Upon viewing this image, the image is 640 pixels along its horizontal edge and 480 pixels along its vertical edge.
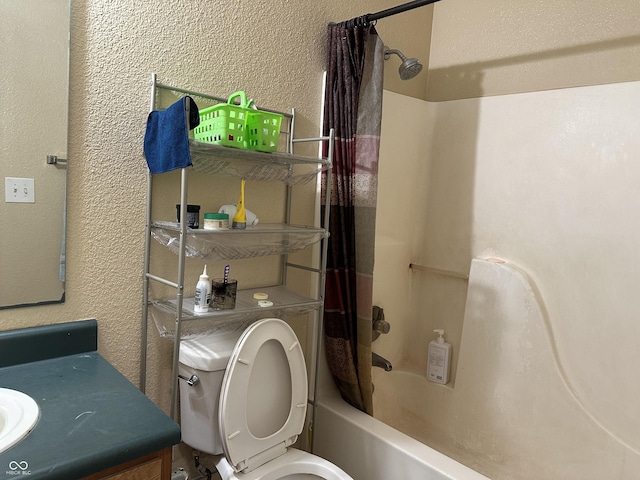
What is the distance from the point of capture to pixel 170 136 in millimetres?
1352

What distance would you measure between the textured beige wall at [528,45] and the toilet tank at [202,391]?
67.9 inches

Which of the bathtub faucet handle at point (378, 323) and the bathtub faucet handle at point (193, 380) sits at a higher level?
the bathtub faucet handle at point (378, 323)

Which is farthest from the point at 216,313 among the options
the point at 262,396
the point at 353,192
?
the point at 353,192

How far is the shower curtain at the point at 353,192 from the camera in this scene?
1888mm

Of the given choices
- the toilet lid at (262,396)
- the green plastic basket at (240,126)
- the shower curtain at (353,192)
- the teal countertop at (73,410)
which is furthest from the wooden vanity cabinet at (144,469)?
the shower curtain at (353,192)

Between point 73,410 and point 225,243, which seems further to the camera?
point 225,243

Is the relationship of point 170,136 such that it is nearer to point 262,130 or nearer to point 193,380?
point 262,130

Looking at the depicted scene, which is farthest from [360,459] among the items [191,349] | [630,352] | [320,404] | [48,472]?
[48,472]

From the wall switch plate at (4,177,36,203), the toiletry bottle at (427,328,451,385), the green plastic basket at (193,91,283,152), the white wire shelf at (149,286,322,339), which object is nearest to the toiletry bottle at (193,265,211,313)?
the white wire shelf at (149,286,322,339)

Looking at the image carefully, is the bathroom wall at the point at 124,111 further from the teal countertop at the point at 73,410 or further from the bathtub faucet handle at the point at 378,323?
the bathtub faucet handle at the point at 378,323

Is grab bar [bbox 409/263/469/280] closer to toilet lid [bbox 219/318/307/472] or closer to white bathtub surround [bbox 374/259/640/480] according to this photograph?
white bathtub surround [bbox 374/259/640/480]

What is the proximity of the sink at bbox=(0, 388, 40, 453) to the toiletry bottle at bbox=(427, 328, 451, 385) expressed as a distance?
179 centimetres

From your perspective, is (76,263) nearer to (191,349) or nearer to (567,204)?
(191,349)

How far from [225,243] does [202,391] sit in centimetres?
49
